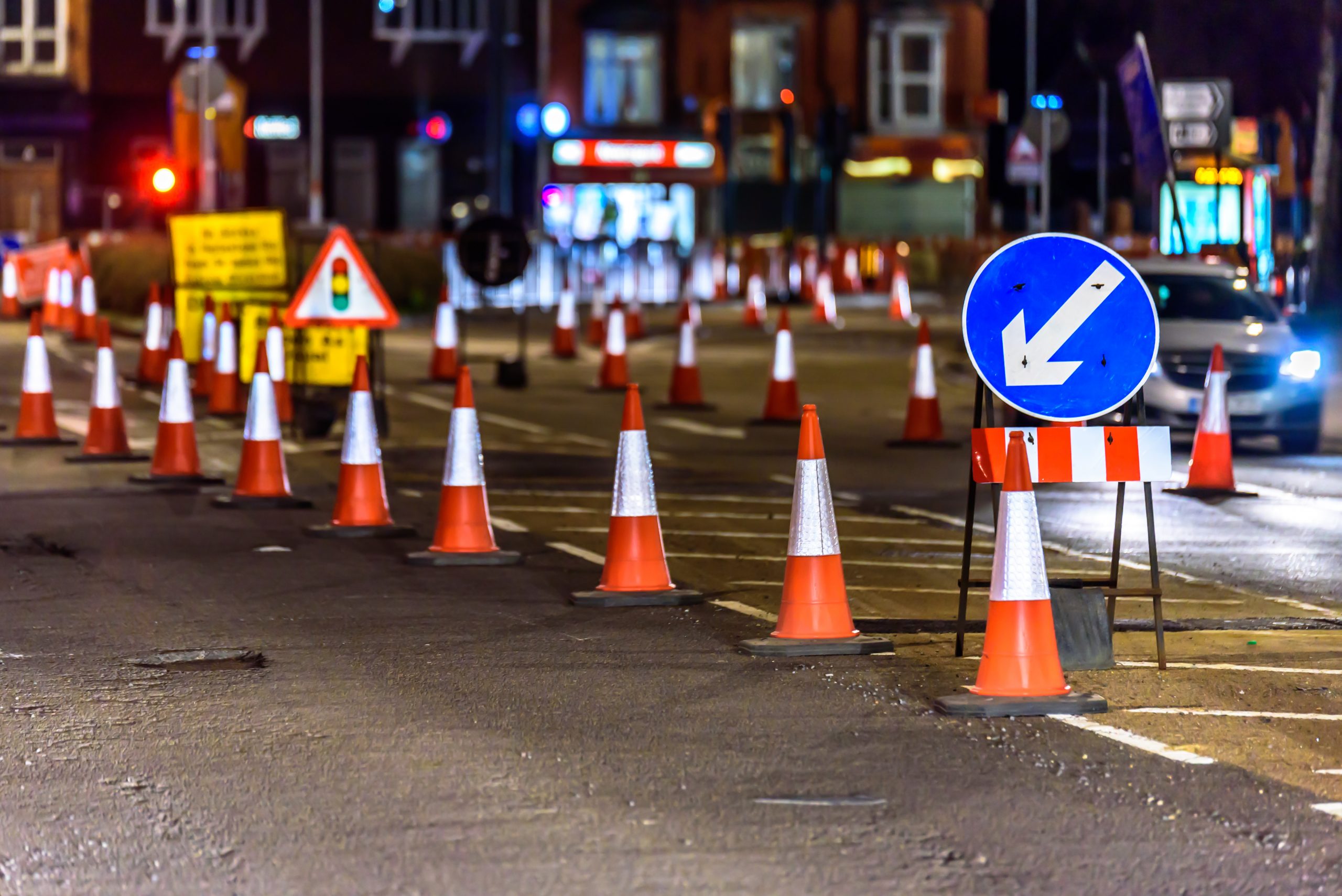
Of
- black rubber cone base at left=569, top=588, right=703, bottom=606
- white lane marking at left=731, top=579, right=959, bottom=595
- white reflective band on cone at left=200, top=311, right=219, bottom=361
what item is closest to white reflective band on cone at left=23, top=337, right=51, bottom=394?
white reflective band on cone at left=200, top=311, right=219, bottom=361

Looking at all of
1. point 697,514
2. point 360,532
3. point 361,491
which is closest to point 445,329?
point 697,514

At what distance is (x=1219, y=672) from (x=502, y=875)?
Answer: 352cm

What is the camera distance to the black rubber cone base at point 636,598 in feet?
30.9

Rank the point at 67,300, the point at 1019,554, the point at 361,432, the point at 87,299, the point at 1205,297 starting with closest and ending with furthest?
1. the point at 1019,554
2. the point at 361,432
3. the point at 1205,297
4. the point at 87,299
5. the point at 67,300

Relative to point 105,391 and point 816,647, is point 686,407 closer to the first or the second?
point 105,391

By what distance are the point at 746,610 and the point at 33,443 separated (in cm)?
835

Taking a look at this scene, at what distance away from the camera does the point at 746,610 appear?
30.6 ft

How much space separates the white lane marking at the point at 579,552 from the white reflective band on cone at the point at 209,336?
298 inches

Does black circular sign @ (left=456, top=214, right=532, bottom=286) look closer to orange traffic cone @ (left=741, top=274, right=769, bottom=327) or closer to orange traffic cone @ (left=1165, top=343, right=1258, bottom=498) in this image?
orange traffic cone @ (left=1165, top=343, right=1258, bottom=498)

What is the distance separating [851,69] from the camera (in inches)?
2069

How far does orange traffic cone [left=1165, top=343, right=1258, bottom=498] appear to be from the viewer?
13828mm

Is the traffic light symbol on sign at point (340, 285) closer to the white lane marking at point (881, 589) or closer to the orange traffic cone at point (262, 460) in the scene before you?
the orange traffic cone at point (262, 460)

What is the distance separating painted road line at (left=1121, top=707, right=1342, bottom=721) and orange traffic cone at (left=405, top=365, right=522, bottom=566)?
4055 mm

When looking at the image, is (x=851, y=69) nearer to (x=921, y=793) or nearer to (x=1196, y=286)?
(x=1196, y=286)
